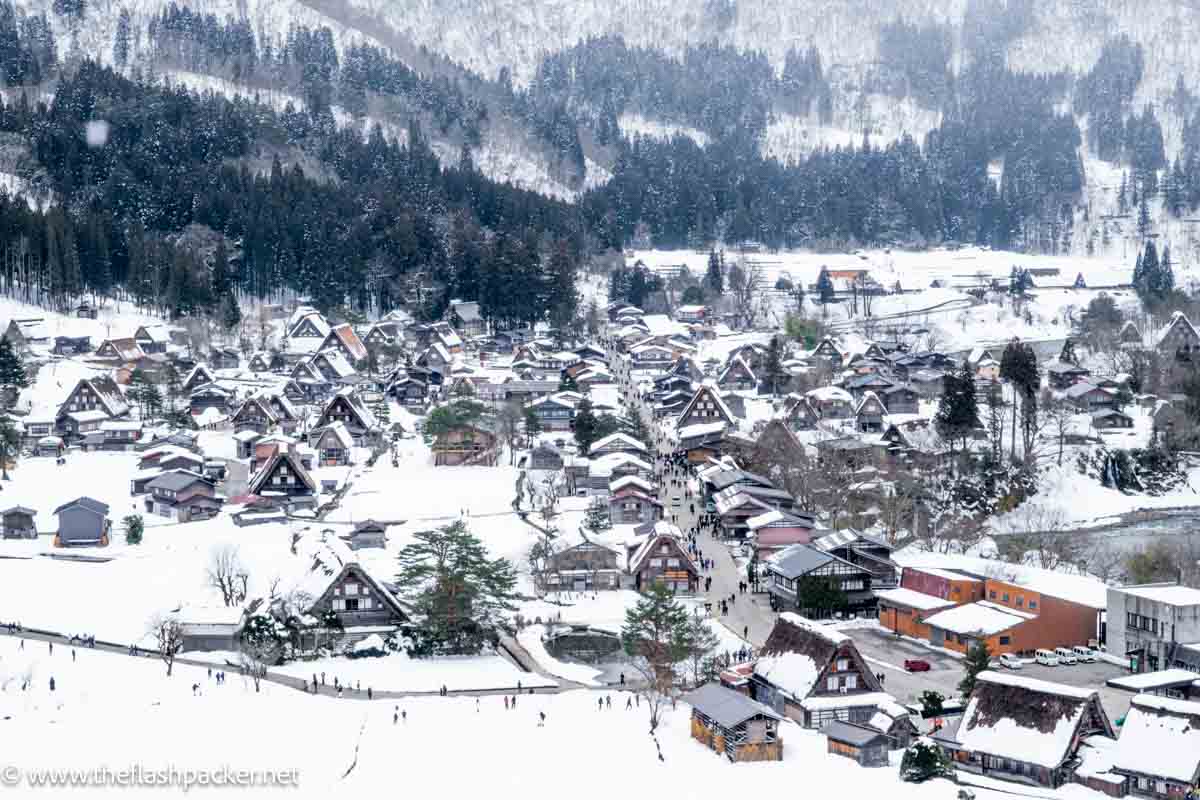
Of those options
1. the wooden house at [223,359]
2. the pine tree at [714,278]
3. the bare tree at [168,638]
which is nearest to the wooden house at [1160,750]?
the bare tree at [168,638]

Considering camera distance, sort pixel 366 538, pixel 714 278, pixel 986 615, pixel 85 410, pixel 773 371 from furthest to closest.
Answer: pixel 714 278, pixel 773 371, pixel 85 410, pixel 366 538, pixel 986 615

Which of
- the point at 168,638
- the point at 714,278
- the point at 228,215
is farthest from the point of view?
the point at 714,278

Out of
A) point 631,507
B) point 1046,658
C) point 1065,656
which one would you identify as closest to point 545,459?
point 631,507

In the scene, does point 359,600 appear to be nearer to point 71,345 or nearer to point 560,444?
point 560,444

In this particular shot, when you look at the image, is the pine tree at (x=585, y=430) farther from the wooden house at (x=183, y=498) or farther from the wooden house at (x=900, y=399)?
the wooden house at (x=900, y=399)

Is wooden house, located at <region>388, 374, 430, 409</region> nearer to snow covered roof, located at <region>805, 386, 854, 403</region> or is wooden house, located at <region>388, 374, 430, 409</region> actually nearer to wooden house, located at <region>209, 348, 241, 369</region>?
wooden house, located at <region>209, 348, 241, 369</region>
